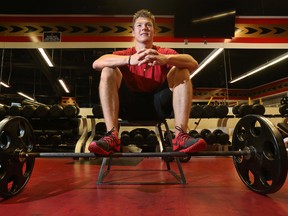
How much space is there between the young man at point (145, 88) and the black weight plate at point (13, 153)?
16.6 inches

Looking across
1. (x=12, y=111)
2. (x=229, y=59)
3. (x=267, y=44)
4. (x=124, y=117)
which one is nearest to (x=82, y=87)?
(x=229, y=59)

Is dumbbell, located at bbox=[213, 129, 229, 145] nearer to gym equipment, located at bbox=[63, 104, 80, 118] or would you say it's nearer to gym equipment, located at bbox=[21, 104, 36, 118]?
gym equipment, located at bbox=[63, 104, 80, 118]

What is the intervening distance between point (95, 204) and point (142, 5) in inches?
129

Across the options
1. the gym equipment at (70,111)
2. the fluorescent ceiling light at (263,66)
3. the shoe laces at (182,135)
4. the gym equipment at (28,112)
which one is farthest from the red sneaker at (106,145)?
the fluorescent ceiling light at (263,66)

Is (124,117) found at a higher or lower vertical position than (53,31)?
lower

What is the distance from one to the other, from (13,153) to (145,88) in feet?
2.53

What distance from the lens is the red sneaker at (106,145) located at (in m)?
1.03

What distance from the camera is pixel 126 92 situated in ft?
4.65

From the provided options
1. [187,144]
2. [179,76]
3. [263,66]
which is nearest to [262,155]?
[187,144]

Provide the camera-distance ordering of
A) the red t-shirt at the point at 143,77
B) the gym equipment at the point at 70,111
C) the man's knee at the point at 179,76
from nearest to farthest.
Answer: the man's knee at the point at 179,76 < the red t-shirt at the point at 143,77 < the gym equipment at the point at 70,111

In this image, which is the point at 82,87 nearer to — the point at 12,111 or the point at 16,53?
the point at 16,53

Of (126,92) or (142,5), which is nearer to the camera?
(126,92)

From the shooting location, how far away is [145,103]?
142 cm

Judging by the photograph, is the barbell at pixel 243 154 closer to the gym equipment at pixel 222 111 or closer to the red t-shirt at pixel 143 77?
the red t-shirt at pixel 143 77
